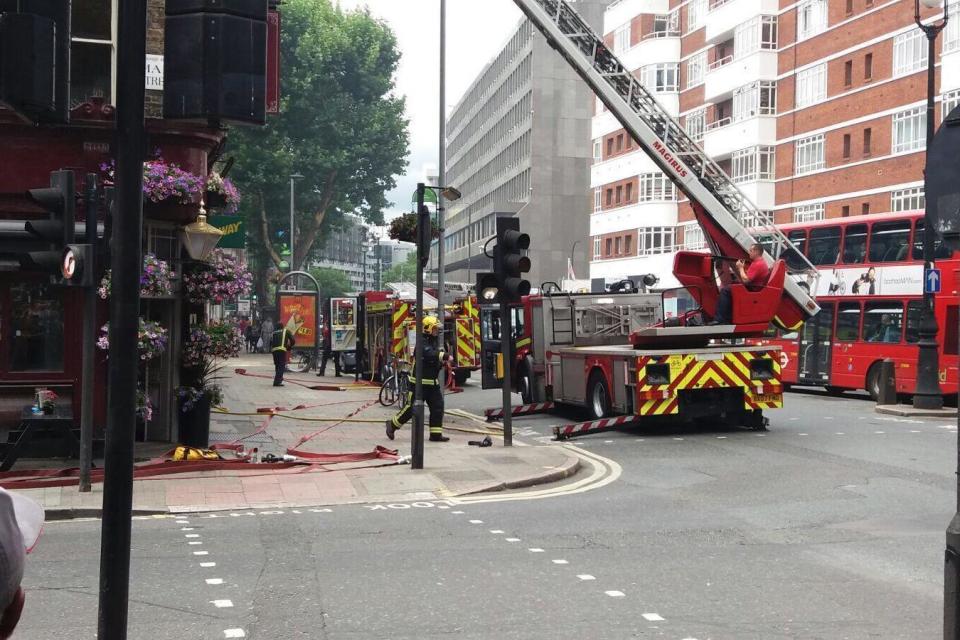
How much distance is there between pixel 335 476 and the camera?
44.9ft

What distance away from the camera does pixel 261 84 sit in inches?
173

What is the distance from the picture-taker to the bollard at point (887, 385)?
2358 centimetres

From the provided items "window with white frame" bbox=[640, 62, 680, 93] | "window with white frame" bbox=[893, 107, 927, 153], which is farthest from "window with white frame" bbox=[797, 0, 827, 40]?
"window with white frame" bbox=[640, 62, 680, 93]

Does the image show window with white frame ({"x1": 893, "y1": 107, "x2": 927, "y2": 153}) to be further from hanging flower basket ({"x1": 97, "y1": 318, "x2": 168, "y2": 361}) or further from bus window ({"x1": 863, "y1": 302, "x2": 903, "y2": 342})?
hanging flower basket ({"x1": 97, "y1": 318, "x2": 168, "y2": 361})

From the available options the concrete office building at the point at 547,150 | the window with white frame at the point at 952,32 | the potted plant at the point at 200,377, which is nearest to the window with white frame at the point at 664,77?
the window with white frame at the point at 952,32

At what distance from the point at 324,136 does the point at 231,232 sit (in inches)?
1540

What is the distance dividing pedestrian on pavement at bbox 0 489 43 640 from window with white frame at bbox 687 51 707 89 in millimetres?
57459

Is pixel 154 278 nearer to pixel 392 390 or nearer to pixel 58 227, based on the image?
pixel 58 227

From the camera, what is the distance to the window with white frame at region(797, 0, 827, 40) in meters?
47.9

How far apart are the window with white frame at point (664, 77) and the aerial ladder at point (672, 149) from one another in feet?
130

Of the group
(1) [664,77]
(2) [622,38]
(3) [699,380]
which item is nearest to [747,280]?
(3) [699,380]

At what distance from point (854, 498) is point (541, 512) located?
10.9 ft

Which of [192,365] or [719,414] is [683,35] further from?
[192,365]

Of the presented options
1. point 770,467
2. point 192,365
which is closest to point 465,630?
point 770,467
